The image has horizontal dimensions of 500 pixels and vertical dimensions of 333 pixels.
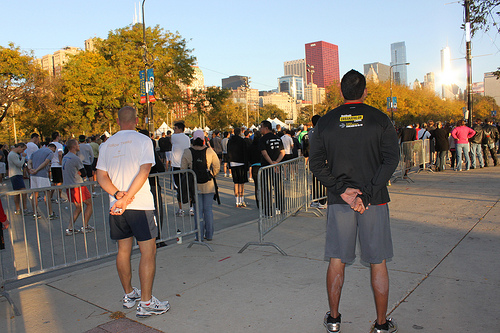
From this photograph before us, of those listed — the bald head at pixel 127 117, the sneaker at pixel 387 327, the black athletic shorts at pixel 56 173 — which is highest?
the bald head at pixel 127 117

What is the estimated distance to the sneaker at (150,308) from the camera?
391cm

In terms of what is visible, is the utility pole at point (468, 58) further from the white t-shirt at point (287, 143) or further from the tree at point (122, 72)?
the tree at point (122, 72)

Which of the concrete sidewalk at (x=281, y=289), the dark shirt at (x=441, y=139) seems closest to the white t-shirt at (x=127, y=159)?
the concrete sidewalk at (x=281, y=289)

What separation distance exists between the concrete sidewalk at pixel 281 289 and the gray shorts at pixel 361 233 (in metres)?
0.74

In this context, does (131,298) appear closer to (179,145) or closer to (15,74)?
(179,145)

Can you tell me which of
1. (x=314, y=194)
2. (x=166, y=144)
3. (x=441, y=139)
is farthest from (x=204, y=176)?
(x=441, y=139)

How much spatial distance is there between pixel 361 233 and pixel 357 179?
43cm

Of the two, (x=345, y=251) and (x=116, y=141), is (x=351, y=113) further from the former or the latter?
(x=116, y=141)

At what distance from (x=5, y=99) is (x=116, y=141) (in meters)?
35.1

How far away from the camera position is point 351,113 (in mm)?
3121

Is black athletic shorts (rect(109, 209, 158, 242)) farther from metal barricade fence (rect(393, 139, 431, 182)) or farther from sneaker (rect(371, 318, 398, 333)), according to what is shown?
metal barricade fence (rect(393, 139, 431, 182))

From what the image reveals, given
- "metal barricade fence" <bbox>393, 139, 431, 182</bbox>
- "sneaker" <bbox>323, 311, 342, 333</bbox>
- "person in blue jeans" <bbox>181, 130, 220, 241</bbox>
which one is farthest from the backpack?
"metal barricade fence" <bbox>393, 139, 431, 182</bbox>

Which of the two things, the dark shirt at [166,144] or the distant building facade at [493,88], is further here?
the distant building facade at [493,88]

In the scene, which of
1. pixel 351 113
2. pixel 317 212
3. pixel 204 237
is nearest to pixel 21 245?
pixel 204 237
